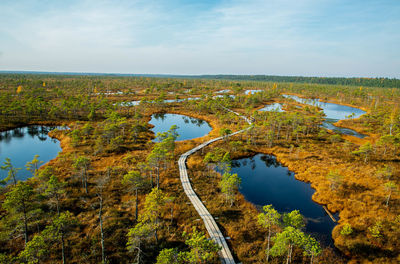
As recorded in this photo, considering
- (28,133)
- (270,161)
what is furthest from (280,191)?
(28,133)

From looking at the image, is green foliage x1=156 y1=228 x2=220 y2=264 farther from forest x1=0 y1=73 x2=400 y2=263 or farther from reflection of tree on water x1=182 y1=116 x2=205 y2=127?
reflection of tree on water x1=182 y1=116 x2=205 y2=127

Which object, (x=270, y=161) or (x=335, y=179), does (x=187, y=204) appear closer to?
(x=335, y=179)

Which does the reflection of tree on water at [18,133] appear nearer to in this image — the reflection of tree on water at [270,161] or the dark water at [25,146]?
the dark water at [25,146]

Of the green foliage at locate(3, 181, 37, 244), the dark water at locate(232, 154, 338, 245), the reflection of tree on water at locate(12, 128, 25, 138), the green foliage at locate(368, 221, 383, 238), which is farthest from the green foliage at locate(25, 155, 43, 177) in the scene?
the green foliage at locate(368, 221, 383, 238)

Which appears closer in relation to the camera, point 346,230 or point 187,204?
point 346,230

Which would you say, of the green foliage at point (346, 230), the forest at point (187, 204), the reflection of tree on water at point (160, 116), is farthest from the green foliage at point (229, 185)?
the reflection of tree on water at point (160, 116)

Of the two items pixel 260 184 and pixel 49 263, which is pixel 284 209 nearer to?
pixel 260 184
